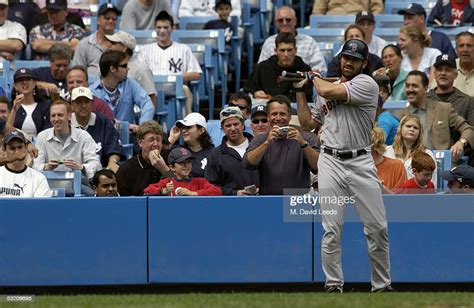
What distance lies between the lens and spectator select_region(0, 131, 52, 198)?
12.3 metres

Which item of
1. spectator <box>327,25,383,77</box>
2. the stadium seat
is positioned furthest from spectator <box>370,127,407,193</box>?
the stadium seat

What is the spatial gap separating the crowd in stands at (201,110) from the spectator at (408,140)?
0.04 ft

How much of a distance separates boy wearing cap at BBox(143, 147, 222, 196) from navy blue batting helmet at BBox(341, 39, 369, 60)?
2.39 metres

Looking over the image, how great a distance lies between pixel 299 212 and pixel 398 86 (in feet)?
14.9

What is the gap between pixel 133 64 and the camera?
1588 centimetres

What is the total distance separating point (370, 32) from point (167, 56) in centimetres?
273

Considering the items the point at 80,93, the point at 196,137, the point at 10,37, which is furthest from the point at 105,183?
the point at 10,37

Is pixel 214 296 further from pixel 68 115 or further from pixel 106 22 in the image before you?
pixel 106 22

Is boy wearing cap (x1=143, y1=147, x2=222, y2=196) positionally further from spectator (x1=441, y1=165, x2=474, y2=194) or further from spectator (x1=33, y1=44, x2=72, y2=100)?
spectator (x1=33, y1=44, x2=72, y2=100)

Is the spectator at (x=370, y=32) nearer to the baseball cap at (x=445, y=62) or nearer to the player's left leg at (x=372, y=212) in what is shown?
the baseball cap at (x=445, y=62)

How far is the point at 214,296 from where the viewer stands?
10.1m

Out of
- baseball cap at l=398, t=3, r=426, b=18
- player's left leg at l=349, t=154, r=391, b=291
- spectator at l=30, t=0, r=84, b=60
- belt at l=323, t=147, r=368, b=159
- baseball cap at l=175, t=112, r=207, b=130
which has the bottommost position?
player's left leg at l=349, t=154, r=391, b=291

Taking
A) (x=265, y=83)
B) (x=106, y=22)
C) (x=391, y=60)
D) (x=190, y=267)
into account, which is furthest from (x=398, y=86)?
(x=190, y=267)

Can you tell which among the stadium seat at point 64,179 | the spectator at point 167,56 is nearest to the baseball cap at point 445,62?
the spectator at point 167,56
